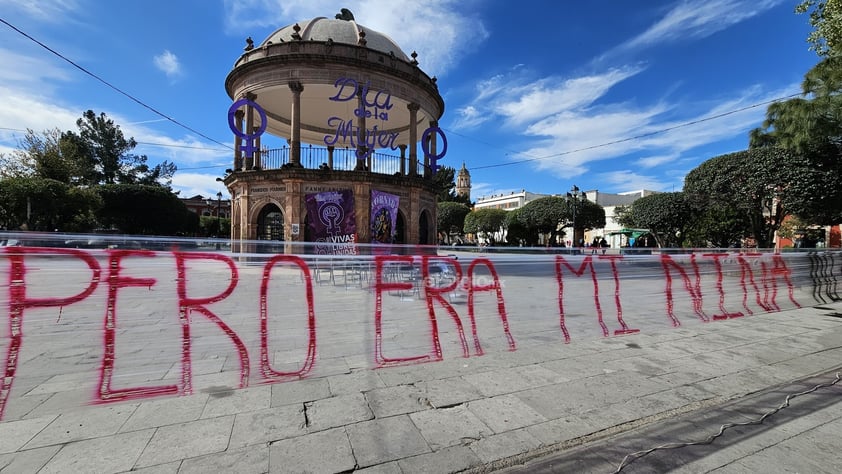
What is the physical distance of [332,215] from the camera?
573 inches

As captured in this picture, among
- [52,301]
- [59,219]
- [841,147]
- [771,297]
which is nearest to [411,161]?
[771,297]

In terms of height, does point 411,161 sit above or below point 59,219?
above

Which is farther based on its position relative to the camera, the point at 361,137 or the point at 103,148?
the point at 103,148

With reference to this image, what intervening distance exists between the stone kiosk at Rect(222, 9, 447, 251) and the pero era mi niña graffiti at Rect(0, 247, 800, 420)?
9.32 meters

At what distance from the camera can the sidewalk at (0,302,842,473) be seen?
8.16ft

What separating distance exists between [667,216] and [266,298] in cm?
2239

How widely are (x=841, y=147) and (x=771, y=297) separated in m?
8.06

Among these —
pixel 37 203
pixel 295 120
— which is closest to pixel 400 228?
pixel 295 120

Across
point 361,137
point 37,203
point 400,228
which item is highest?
point 361,137

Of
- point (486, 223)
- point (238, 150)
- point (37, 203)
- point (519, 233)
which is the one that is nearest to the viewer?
point (238, 150)

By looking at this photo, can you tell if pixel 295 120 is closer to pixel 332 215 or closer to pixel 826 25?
pixel 332 215

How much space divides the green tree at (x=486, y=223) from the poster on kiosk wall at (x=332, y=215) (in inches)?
1304

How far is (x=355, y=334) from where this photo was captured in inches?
217

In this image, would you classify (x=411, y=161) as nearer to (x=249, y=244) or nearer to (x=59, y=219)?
(x=249, y=244)
